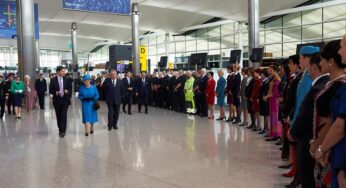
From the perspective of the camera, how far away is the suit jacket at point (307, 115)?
3.23 meters

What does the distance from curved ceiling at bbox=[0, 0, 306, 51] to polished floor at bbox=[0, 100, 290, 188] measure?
50.4 ft

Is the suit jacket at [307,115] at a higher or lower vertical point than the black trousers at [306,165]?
higher

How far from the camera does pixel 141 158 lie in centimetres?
655

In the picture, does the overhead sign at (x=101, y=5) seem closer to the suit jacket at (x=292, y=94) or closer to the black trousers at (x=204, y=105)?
the black trousers at (x=204, y=105)

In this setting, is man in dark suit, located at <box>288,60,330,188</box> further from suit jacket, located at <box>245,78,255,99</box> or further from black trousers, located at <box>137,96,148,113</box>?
black trousers, located at <box>137,96,148,113</box>

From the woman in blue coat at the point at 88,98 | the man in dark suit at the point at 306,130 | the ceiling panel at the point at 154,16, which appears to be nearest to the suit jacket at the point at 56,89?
the woman in blue coat at the point at 88,98

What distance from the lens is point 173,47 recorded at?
3500 centimetres

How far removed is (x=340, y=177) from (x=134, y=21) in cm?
2082

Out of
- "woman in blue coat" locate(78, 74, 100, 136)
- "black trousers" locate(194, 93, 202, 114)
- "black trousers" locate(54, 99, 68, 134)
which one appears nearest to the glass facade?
"black trousers" locate(194, 93, 202, 114)

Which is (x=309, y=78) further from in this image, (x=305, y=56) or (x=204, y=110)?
(x=204, y=110)

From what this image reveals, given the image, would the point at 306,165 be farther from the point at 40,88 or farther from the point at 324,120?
the point at 40,88

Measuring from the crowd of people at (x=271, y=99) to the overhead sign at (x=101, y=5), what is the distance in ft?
11.6

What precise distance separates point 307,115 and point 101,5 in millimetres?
15000

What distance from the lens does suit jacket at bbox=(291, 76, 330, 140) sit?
323 centimetres
